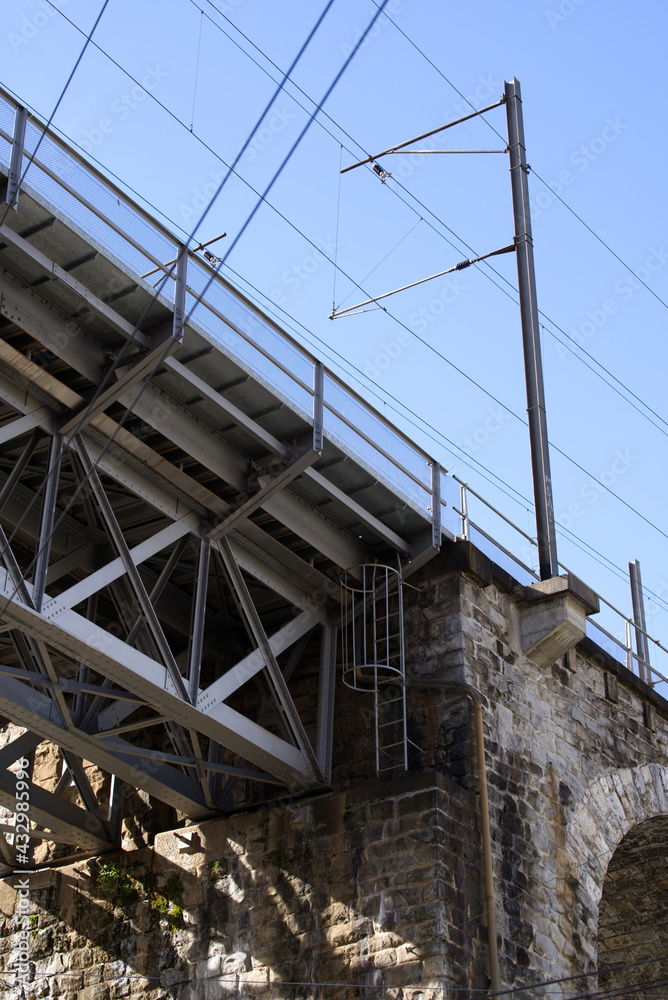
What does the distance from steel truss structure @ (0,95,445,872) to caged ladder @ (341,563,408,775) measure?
22 centimetres

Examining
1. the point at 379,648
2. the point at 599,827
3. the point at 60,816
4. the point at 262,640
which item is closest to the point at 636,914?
the point at 599,827

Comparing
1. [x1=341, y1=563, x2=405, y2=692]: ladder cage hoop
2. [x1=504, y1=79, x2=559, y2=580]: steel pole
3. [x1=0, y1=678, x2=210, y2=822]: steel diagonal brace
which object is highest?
[x1=504, y1=79, x2=559, y2=580]: steel pole

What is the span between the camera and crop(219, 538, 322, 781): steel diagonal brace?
12.4 meters

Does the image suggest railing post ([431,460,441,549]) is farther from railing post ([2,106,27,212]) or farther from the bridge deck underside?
railing post ([2,106,27,212])

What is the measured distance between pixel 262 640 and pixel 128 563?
1913 millimetres

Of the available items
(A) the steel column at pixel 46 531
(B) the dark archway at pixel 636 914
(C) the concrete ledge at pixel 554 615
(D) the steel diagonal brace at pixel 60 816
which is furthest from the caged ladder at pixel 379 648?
(B) the dark archway at pixel 636 914

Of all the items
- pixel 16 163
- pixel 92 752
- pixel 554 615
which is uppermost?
pixel 16 163

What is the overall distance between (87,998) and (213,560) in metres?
4.78

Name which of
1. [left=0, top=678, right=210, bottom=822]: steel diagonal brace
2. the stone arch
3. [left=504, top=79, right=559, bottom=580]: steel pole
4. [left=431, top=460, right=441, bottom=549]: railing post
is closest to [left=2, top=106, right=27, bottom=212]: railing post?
[left=0, top=678, right=210, bottom=822]: steel diagonal brace

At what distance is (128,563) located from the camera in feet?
36.6

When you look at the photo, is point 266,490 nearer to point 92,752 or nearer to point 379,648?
point 379,648

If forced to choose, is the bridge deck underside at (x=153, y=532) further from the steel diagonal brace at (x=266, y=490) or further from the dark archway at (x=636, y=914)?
the dark archway at (x=636, y=914)

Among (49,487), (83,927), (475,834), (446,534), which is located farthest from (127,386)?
(83,927)

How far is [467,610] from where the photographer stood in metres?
13.5
